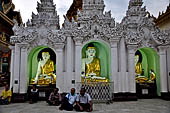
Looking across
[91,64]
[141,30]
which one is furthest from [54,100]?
[141,30]

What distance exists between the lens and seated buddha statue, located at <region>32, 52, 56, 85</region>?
31.9 feet

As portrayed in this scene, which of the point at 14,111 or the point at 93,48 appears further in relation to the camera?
the point at 93,48

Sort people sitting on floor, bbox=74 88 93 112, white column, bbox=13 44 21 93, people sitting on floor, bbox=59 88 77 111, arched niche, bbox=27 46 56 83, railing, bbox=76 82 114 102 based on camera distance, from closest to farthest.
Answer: people sitting on floor, bbox=74 88 93 112 → people sitting on floor, bbox=59 88 77 111 → railing, bbox=76 82 114 102 → white column, bbox=13 44 21 93 → arched niche, bbox=27 46 56 83

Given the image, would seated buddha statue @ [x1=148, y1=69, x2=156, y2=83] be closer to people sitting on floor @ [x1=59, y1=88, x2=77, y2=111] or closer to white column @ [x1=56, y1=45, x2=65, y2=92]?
white column @ [x1=56, y1=45, x2=65, y2=92]

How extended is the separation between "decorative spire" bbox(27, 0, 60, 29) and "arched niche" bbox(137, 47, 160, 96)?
605 centimetres

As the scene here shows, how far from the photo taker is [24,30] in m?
9.55

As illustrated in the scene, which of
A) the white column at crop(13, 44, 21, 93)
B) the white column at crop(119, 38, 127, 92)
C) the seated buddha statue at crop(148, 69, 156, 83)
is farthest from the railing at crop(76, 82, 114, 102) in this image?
the white column at crop(13, 44, 21, 93)

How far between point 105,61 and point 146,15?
3974 millimetres

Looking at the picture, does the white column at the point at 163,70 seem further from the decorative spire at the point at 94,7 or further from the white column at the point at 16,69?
the white column at the point at 16,69

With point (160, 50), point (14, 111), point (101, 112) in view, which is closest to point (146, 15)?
point (160, 50)

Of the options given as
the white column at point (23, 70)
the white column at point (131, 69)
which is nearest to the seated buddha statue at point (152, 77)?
the white column at point (131, 69)

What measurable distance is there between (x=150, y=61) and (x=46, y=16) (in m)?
7.58

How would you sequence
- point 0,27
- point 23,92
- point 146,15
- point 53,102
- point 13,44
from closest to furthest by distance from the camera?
point 53,102, point 23,92, point 13,44, point 146,15, point 0,27

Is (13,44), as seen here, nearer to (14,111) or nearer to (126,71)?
(14,111)
